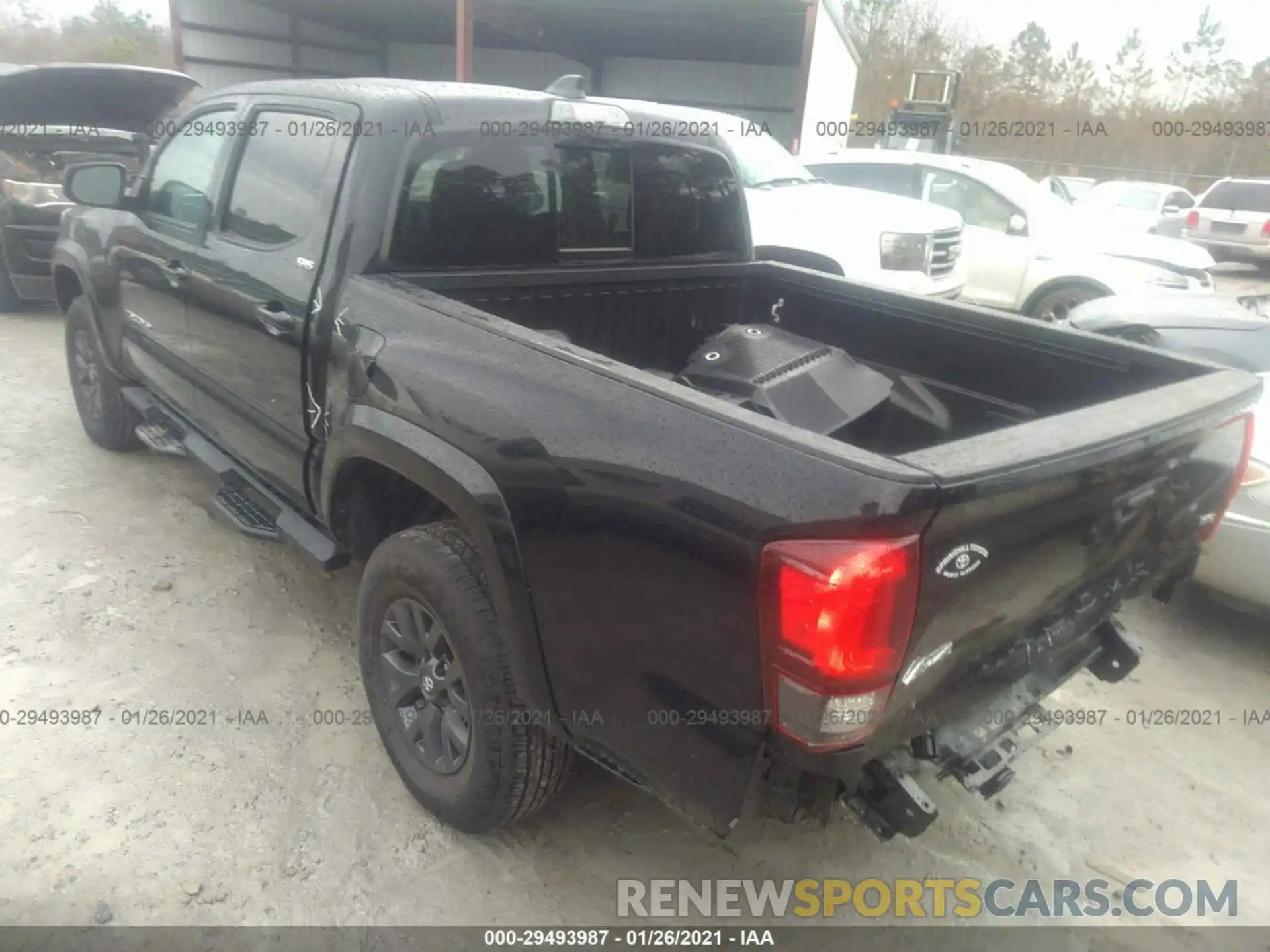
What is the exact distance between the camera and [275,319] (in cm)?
285

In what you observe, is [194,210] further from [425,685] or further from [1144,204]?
[1144,204]

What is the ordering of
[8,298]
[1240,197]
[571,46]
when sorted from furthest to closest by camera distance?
[571,46]
[1240,197]
[8,298]

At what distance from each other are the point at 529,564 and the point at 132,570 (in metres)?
2.65

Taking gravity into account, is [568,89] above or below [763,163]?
above

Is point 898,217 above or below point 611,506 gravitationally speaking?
above

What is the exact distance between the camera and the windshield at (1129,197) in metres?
18.1

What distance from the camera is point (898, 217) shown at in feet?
22.2

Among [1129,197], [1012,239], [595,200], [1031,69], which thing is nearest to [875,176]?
[1012,239]

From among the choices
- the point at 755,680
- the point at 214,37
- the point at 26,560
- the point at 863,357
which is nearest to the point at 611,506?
the point at 755,680

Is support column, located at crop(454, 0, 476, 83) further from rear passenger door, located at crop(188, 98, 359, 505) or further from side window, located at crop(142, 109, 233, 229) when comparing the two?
rear passenger door, located at crop(188, 98, 359, 505)

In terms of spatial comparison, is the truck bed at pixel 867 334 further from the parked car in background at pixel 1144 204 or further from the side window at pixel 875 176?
the parked car in background at pixel 1144 204

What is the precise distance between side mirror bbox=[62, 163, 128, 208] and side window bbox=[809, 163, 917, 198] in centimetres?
665

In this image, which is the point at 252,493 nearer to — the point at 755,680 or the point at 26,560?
the point at 26,560

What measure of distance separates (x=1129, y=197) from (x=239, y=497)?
20.0m
